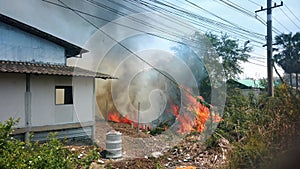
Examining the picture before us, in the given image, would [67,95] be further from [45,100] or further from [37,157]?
[37,157]

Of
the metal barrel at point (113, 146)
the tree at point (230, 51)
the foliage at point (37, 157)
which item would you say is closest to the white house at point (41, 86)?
the metal barrel at point (113, 146)

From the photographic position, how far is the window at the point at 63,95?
30.7 ft

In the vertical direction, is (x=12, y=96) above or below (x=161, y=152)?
above

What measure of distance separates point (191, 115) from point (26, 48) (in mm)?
6941

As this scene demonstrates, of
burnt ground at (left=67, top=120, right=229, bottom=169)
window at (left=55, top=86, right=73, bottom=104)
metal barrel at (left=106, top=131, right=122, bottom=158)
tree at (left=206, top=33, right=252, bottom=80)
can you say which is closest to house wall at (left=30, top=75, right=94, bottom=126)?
window at (left=55, top=86, right=73, bottom=104)

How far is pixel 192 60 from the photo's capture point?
14266 mm

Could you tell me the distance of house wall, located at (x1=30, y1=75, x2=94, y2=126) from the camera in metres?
8.49

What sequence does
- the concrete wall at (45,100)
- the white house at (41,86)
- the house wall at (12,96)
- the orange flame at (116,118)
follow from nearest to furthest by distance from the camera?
1. the house wall at (12,96)
2. the concrete wall at (45,100)
3. the white house at (41,86)
4. the orange flame at (116,118)

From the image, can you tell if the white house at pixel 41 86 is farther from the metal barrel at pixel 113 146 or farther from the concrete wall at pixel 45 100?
the metal barrel at pixel 113 146

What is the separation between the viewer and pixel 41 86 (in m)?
8.64

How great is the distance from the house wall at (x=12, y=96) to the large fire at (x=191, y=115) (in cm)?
540

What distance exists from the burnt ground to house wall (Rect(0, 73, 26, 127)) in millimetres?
2075

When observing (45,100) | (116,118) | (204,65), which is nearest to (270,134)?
(45,100)

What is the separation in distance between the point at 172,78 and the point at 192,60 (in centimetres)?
294
